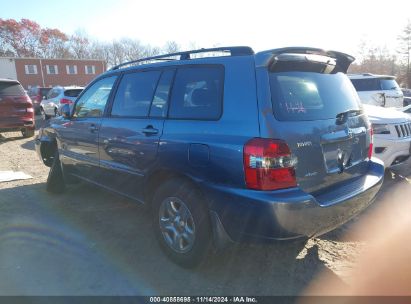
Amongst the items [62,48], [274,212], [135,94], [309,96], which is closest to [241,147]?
[274,212]

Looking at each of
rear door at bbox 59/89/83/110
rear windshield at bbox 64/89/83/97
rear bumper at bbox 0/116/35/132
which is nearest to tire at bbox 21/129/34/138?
rear bumper at bbox 0/116/35/132

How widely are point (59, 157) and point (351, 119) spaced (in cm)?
412

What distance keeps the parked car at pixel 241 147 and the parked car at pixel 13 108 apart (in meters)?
7.80

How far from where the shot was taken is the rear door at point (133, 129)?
10.6 feet

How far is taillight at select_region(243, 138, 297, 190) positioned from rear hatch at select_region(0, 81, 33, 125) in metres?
9.70

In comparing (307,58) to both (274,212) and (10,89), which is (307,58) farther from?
(10,89)

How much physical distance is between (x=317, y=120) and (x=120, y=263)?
7.31 ft

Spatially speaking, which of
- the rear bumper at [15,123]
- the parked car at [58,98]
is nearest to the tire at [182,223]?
the rear bumper at [15,123]

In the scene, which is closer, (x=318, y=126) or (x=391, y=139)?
(x=318, y=126)

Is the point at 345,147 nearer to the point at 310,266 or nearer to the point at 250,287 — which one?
the point at 310,266

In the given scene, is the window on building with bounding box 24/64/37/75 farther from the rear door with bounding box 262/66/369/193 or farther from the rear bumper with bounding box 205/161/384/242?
the rear bumper with bounding box 205/161/384/242

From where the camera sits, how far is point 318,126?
8.84ft

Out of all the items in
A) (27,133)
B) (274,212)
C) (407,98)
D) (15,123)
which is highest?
(407,98)

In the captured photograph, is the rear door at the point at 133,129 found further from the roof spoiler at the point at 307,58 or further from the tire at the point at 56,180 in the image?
the tire at the point at 56,180
